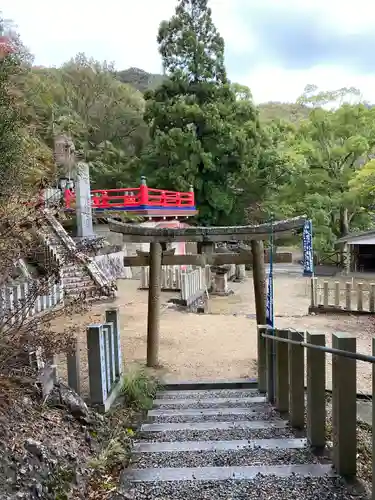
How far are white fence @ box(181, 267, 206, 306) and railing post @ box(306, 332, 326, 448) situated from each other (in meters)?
8.15

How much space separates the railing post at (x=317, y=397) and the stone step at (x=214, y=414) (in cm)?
85

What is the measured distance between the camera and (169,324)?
8.07 meters

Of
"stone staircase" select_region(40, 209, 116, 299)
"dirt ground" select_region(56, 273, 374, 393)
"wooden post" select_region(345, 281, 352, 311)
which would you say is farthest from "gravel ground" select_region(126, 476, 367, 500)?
"stone staircase" select_region(40, 209, 116, 299)

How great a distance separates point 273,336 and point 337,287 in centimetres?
684

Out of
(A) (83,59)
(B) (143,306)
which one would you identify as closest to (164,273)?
(B) (143,306)

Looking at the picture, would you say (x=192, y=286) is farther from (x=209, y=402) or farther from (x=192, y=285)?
(x=209, y=402)

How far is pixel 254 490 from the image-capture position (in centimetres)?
185

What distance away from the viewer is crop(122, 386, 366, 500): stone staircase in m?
1.85

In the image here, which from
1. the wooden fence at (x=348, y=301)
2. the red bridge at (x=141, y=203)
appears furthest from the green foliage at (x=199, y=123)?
the wooden fence at (x=348, y=301)

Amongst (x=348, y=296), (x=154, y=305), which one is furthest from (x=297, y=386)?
(x=348, y=296)

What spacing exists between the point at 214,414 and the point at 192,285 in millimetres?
7824

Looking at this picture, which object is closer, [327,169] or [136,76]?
[327,169]

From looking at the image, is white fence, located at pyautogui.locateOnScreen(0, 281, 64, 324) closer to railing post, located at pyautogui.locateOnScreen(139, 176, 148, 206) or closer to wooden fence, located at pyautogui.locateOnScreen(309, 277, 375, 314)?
railing post, located at pyautogui.locateOnScreen(139, 176, 148, 206)

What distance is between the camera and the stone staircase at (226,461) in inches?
72.8
